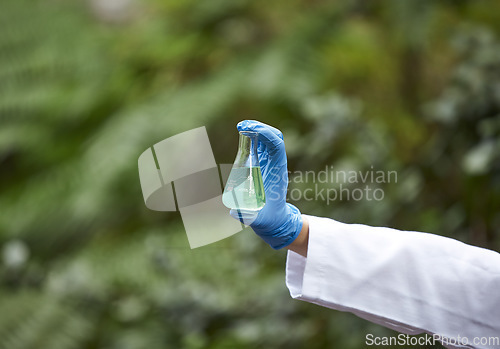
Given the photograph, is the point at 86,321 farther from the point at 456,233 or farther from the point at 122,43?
the point at 122,43

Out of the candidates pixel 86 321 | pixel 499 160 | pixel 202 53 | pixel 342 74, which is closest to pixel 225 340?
pixel 86 321

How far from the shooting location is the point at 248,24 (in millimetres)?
2307

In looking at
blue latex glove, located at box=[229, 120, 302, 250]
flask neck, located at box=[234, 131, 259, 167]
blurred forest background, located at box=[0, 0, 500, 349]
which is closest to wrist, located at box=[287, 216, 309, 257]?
blue latex glove, located at box=[229, 120, 302, 250]

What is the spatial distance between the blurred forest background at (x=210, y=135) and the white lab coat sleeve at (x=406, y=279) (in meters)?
0.52

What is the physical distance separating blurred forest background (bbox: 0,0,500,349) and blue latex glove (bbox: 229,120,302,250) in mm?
553

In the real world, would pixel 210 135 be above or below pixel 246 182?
below

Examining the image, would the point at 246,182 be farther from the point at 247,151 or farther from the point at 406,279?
the point at 406,279

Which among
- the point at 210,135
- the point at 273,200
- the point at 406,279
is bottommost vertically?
the point at 210,135

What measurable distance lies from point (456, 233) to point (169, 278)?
77 centimetres

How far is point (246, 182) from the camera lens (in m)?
0.61

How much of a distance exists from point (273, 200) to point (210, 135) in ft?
4.94

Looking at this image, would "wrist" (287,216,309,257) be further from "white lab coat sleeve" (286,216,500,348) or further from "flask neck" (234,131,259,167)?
"flask neck" (234,131,259,167)

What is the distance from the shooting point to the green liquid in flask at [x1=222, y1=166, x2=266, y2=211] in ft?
1.97

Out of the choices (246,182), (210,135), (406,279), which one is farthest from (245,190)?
(210,135)
